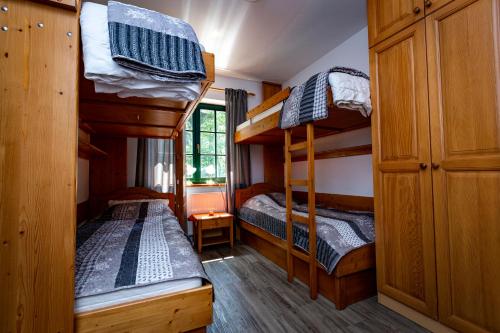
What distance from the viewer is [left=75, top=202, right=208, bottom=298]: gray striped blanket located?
3.49 feet

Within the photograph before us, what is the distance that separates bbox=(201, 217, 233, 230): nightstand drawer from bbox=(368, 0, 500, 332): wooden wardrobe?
1.97 meters

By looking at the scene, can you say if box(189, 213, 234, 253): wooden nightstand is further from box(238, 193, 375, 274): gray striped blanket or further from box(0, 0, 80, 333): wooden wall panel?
box(0, 0, 80, 333): wooden wall panel

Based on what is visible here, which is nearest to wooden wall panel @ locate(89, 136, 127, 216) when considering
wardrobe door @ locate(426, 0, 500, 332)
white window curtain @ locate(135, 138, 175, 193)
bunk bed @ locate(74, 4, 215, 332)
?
bunk bed @ locate(74, 4, 215, 332)

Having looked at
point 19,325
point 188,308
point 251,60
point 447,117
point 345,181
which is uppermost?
point 251,60

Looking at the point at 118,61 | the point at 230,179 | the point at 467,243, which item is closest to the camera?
the point at 118,61

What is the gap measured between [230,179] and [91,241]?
86.8 inches

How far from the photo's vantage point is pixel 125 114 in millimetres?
2039

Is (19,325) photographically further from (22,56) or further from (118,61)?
(118,61)

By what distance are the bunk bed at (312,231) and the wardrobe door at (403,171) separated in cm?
17

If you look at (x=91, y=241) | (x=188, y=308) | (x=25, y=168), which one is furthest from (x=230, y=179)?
(x=25, y=168)

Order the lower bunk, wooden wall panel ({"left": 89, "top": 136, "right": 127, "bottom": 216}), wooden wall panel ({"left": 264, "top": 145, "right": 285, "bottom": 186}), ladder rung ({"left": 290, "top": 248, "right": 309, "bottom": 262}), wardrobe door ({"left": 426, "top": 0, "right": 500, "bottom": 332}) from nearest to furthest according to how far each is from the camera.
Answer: wardrobe door ({"left": 426, "top": 0, "right": 500, "bottom": 332})
the lower bunk
ladder rung ({"left": 290, "top": 248, "right": 309, "bottom": 262})
wooden wall panel ({"left": 89, "top": 136, "right": 127, "bottom": 216})
wooden wall panel ({"left": 264, "top": 145, "right": 285, "bottom": 186})

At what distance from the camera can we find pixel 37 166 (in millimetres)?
799

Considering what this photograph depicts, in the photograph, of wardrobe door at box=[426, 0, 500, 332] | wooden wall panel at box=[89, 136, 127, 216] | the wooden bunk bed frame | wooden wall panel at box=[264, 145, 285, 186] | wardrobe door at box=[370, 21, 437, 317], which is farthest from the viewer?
wooden wall panel at box=[264, 145, 285, 186]

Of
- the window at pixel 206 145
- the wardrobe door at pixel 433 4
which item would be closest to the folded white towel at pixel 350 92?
the wardrobe door at pixel 433 4
